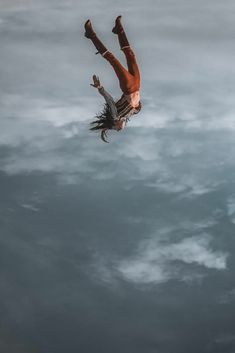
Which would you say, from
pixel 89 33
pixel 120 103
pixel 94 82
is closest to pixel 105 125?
pixel 120 103

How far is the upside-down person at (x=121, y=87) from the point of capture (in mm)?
11070

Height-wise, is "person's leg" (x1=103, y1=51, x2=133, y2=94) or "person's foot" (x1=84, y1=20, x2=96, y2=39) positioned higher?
"person's foot" (x1=84, y1=20, x2=96, y2=39)

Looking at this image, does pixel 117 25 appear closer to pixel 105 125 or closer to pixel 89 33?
pixel 89 33

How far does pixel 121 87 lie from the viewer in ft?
37.5

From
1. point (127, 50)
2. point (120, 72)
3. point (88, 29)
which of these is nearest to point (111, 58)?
point (120, 72)

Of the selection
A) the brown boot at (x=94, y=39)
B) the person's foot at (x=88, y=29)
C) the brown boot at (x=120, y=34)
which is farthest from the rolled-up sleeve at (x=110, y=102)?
the person's foot at (x=88, y=29)

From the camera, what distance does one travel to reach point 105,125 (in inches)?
473

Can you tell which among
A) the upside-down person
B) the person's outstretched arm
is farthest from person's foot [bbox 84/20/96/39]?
the person's outstretched arm

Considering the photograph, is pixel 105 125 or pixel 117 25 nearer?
pixel 117 25

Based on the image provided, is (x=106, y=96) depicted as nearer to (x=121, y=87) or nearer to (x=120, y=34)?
(x=121, y=87)

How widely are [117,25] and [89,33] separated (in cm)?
65

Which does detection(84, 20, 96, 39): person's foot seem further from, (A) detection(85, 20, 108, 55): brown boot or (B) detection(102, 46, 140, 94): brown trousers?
(B) detection(102, 46, 140, 94): brown trousers

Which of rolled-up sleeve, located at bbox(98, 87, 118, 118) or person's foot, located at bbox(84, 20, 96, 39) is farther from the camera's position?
rolled-up sleeve, located at bbox(98, 87, 118, 118)

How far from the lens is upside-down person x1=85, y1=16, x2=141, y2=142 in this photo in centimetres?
1107
